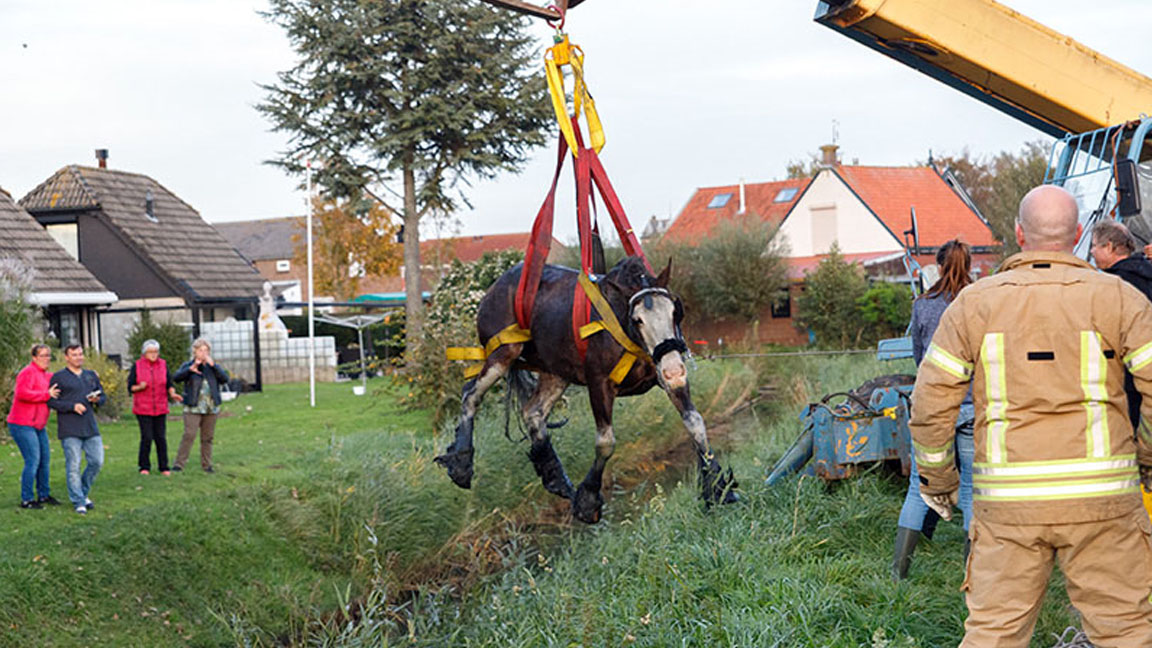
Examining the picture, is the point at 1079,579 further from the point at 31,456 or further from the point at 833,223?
the point at 833,223

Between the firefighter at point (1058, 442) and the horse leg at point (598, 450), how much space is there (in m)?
2.52

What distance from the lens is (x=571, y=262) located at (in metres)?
33.8

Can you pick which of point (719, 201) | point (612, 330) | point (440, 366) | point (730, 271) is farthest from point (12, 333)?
point (719, 201)

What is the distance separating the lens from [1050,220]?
4.33 meters

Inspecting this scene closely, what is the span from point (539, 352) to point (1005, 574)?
3340mm

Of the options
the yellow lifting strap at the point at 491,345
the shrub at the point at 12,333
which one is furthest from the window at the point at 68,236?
the yellow lifting strap at the point at 491,345

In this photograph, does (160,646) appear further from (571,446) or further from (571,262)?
(571,262)

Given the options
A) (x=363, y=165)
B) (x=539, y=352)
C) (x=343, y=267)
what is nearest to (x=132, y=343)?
(x=363, y=165)

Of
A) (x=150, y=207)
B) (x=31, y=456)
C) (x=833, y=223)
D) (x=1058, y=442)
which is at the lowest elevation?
(x=31, y=456)

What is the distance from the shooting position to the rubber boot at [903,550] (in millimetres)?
7289

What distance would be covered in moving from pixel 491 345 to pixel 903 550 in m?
2.94

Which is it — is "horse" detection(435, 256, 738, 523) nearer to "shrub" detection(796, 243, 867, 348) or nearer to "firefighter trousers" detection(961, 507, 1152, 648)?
"firefighter trousers" detection(961, 507, 1152, 648)

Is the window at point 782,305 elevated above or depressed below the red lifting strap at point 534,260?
below

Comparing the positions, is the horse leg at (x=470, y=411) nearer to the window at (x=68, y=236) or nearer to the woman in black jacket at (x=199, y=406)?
the woman in black jacket at (x=199, y=406)
